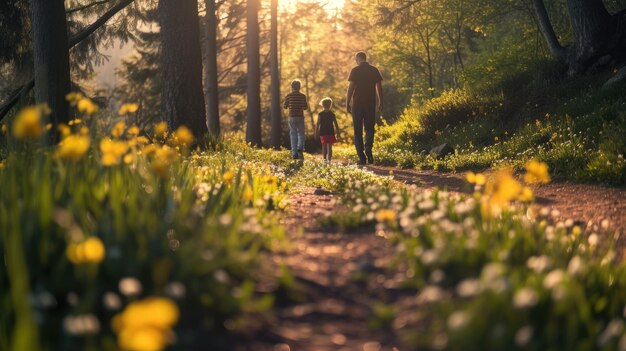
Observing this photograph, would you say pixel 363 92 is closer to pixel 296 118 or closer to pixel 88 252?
pixel 296 118

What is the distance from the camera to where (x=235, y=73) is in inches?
1419

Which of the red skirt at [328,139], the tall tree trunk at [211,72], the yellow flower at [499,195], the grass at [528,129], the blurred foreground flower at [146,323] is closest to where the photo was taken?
the blurred foreground flower at [146,323]

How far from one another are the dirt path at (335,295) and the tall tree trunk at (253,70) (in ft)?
63.8

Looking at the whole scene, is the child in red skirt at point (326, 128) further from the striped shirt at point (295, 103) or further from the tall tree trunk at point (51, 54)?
the tall tree trunk at point (51, 54)

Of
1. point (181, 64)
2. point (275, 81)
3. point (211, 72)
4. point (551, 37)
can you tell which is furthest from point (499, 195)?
point (275, 81)

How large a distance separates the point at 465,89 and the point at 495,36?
16930 mm

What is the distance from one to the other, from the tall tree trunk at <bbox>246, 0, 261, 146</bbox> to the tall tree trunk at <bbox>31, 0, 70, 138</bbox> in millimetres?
14582

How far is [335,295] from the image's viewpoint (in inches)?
127

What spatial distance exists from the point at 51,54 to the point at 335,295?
23.2 feet

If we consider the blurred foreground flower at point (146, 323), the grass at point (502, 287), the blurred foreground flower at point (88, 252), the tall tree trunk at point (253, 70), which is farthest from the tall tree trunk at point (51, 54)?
the tall tree trunk at point (253, 70)

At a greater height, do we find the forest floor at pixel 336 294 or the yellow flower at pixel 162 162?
the yellow flower at pixel 162 162

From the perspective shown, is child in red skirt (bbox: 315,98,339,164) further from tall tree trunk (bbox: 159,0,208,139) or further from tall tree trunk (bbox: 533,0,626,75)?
tall tree trunk (bbox: 533,0,626,75)

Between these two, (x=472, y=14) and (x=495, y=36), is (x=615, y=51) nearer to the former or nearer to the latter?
(x=472, y=14)

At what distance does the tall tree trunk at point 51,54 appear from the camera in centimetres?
843
